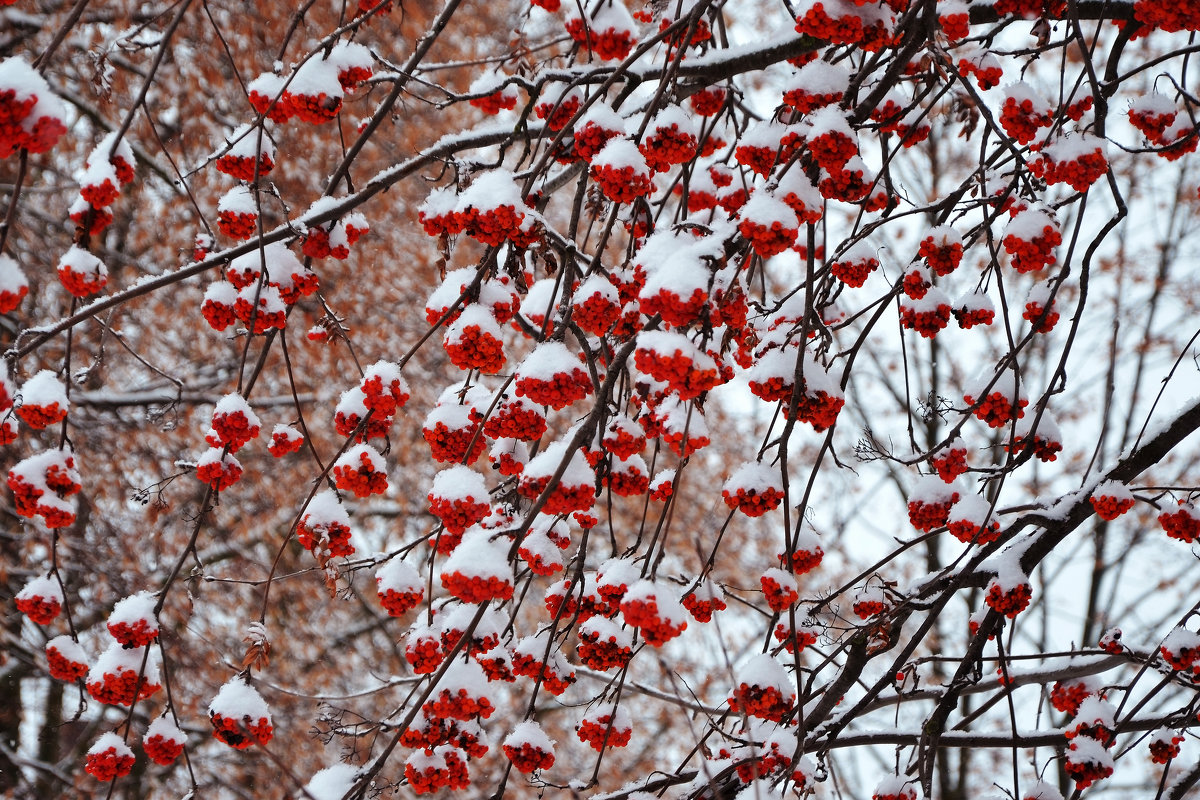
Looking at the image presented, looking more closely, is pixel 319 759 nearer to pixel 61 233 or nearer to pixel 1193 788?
pixel 61 233

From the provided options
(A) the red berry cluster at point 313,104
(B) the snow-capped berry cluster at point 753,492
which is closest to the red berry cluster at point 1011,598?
(B) the snow-capped berry cluster at point 753,492

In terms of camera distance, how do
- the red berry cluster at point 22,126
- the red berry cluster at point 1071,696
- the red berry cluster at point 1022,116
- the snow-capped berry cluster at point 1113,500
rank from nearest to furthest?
the red berry cluster at point 22,126, the red berry cluster at point 1022,116, the snow-capped berry cluster at point 1113,500, the red berry cluster at point 1071,696

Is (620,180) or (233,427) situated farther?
(233,427)

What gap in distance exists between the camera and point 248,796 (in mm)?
5355

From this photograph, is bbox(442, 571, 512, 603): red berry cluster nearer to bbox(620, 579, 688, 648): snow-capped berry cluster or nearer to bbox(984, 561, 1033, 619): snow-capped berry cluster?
bbox(620, 579, 688, 648): snow-capped berry cluster

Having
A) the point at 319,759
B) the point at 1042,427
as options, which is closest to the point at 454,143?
the point at 1042,427

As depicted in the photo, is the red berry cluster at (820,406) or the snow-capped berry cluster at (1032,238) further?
the snow-capped berry cluster at (1032,238)

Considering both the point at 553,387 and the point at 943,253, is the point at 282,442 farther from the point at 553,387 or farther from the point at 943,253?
the point at 943,253

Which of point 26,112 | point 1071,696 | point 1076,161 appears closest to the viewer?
point 26,112

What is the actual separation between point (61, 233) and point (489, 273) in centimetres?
495

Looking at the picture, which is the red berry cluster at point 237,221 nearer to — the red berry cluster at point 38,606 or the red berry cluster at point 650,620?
the red berry cluster at point 38,606

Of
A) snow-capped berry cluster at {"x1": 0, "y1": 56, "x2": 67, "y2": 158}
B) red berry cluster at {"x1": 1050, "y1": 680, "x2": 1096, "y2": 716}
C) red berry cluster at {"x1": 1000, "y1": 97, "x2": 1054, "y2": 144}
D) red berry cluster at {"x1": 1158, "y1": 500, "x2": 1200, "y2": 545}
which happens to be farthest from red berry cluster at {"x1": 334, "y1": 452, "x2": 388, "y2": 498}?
red berry cluster at {"x1": 1050, "y1": 680, "x2": 1096, "y2": 716}

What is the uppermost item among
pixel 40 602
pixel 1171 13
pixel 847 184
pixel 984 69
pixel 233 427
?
pixel 984 69

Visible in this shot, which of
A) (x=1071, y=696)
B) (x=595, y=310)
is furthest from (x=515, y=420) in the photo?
(x=1071, y=696)
